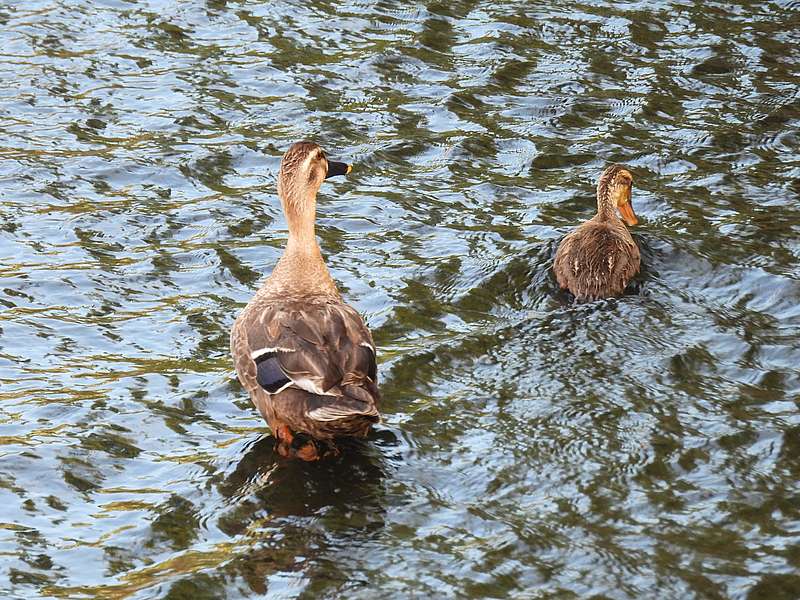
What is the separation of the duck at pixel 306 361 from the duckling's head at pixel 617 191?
2.91 metres

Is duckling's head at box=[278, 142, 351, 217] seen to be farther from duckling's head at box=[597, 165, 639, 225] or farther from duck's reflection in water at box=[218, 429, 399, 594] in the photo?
duckling's head at box=[597, 165, 639, 225]

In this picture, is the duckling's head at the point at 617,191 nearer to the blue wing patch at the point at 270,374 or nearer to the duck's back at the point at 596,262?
the duck's back at the point at 596,262

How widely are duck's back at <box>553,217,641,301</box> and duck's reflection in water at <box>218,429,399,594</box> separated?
2.30 m

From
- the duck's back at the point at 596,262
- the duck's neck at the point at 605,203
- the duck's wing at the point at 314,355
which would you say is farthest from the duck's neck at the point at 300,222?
the duck's neck at the point at 605,203

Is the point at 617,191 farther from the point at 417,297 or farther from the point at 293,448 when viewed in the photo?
the point at 293,448

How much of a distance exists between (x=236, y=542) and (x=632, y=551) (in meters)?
2.11

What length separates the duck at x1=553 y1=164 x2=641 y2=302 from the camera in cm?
918

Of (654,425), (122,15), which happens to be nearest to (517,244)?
(654,425)

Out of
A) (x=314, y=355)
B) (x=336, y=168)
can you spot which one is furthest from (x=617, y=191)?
(x=314, y=355)

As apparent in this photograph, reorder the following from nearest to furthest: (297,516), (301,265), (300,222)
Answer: (297,516) < (301,265) < (300,222)

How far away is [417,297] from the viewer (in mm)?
9461

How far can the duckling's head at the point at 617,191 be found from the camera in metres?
10.1

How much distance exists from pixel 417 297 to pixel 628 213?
6.74 ft

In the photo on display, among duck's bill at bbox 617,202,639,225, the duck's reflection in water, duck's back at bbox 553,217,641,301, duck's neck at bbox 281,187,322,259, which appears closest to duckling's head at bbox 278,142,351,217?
duck's neck at bbox 281,187,322,259
